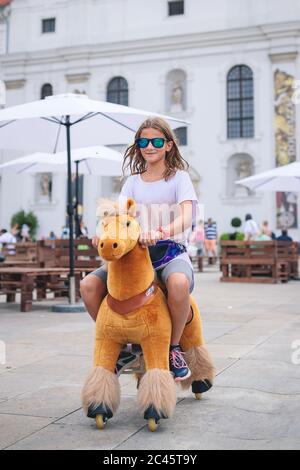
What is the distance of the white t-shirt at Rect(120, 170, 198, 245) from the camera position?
347 cm

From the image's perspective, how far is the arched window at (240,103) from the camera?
101ft

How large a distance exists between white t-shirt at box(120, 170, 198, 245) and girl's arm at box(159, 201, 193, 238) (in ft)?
0.11

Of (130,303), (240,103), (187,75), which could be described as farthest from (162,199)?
(187,75)

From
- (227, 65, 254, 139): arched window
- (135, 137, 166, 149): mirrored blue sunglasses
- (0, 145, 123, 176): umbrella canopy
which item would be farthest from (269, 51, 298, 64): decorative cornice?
(135, 137, 166, 149): mirrored blue sunglasses

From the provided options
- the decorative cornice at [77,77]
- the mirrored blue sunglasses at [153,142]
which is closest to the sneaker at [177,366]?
the mirrored blue sunglasses at [153,142]

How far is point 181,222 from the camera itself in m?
3.36

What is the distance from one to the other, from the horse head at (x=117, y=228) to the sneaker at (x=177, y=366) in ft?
2.11

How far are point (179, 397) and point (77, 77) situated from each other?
3140 cm

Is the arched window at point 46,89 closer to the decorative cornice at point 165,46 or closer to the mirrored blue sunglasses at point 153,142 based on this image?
the decorative cornice at point 165,46

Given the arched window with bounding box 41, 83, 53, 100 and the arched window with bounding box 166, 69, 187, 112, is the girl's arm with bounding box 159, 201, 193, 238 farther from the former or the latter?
the arched window with bounding box 41, 83, 53, 100

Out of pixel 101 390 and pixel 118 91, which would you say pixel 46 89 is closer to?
pixel 118 91
